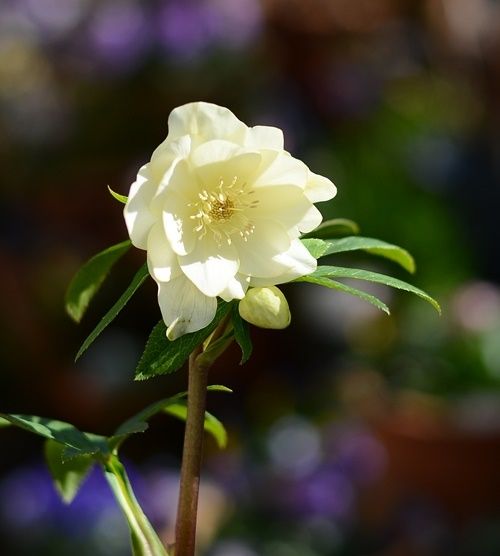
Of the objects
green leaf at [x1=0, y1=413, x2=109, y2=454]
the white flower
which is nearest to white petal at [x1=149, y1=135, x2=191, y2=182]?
the white flower

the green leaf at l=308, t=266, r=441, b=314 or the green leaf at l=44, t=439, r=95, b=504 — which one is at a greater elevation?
the green leaf at l=308, t=266, r=441, b=314

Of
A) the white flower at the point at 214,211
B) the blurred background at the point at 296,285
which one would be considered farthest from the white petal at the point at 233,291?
the blurred background at the point at 296,285

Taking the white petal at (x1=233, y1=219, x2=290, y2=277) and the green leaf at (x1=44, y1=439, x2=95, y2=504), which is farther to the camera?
the green leaf at (x1=44, y1=439, x2=95, y2=504)

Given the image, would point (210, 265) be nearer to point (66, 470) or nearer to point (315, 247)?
point (315, 247)

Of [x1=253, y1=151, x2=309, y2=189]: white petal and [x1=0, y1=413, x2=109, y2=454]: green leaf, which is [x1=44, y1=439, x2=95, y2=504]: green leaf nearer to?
[x1=0, y1=413, x2=109, y2=454]: green leaf

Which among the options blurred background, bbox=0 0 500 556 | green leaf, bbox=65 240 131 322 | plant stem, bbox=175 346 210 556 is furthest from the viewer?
blurred background, bbox=0 0 500 556

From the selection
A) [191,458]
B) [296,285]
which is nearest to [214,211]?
[191,458]

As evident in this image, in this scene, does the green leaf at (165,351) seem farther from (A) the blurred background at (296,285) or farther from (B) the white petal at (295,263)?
(A) the blurred background at (296,285)
